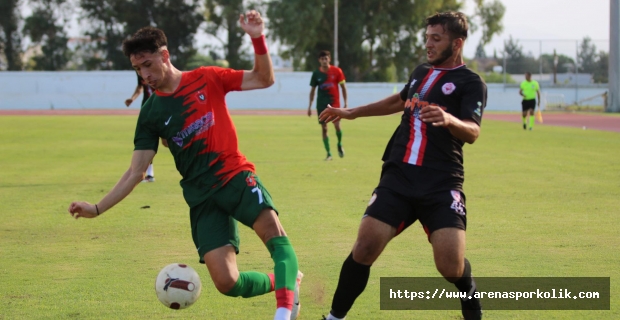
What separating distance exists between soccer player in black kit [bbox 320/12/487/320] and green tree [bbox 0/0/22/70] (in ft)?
228

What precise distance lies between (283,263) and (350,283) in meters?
0.43

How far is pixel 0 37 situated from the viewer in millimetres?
68688

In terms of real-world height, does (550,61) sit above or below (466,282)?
above

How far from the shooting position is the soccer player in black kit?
4.70 metres

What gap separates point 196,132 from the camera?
199 inches

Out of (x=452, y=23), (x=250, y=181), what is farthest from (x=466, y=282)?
(x=452, y=23)

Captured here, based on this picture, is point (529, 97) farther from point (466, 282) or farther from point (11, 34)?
point (11, 34)

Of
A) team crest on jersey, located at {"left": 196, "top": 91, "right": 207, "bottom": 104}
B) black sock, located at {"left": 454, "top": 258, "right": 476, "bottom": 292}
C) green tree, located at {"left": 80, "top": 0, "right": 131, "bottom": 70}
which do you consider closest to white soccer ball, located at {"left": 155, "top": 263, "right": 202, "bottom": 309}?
team crest on jersey, located at {"left": 196, "top": 91, "right": 207, "bottom": 104}

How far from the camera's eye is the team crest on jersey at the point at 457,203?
4.72m

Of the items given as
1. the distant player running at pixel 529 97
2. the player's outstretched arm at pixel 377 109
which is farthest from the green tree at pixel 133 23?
the player's outstretched arm at pixel 377 109

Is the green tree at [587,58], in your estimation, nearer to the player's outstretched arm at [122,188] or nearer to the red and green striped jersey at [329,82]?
the red and green striped jersey at [329,82]

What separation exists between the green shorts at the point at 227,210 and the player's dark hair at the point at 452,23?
1.51m

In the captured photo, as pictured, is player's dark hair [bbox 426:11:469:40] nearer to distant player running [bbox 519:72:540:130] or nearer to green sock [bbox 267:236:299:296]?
green sock [bbox 267:236:299:296]

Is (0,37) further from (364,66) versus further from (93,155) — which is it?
(93,155)
